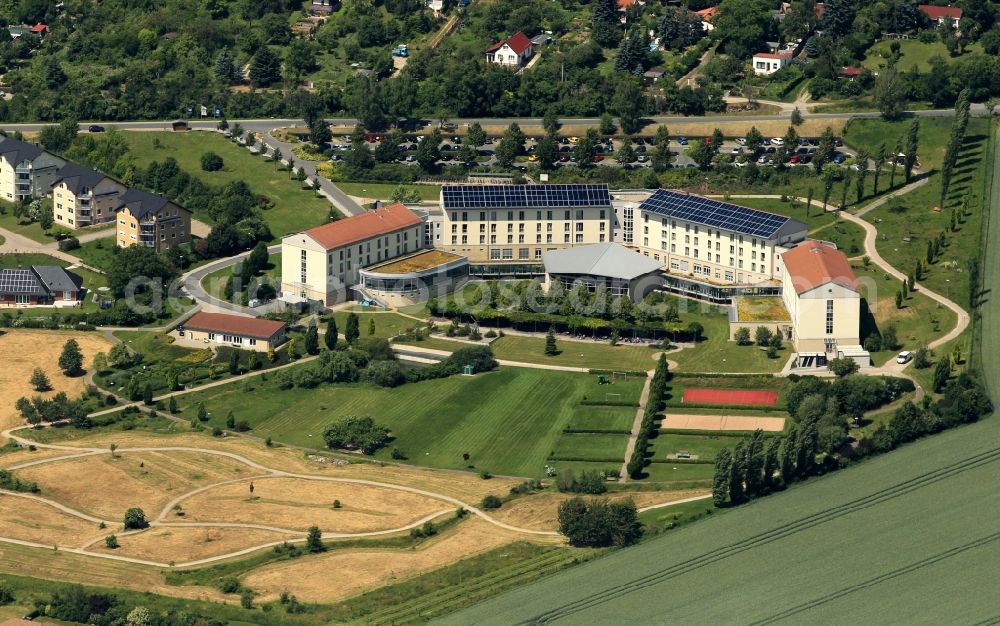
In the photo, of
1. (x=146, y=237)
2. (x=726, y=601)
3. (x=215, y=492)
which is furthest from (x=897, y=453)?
(x=146, y=237)

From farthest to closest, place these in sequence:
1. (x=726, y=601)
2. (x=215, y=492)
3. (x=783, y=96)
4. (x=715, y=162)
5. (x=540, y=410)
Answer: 1. (x=783, y=96)
2. (x=715, y=162)
3. (x=540, y=410)
4. (x=215, y=492)
5. (x=726, y=601)

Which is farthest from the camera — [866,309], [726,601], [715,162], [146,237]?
[715,162]

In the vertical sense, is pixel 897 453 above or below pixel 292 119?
below

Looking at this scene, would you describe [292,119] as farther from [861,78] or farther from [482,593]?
[482,593]

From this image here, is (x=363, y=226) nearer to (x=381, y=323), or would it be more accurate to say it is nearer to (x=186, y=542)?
(x=381, y=323)

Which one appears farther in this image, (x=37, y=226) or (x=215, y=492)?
(x=37, y=226)

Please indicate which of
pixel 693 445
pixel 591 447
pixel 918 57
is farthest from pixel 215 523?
pixel 918 57

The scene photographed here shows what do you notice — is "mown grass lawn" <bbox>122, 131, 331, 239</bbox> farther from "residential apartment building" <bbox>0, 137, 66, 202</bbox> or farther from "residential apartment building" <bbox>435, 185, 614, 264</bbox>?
"residential apartment building" <bbox>435, 185, 614, 264</bbox>
